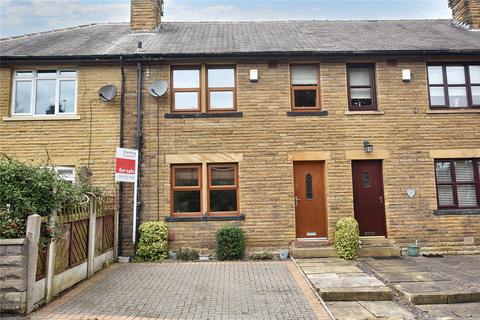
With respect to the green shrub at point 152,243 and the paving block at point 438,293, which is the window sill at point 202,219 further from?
the paving block at point 438,293

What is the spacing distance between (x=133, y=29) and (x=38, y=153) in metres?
5.51

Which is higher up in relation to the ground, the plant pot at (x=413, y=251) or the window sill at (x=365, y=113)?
the window sill at (x=365, y=113)

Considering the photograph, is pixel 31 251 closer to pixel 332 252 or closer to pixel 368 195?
pixel 332 252

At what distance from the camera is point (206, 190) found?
33.6 ft

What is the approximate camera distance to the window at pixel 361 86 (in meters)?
10.7

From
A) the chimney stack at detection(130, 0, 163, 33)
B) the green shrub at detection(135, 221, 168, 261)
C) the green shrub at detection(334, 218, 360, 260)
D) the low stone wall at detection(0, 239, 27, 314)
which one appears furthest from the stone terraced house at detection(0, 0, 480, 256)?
the low stone wall at detection(0, 239, 27, 314)

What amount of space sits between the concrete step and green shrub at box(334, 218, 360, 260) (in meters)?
0.28

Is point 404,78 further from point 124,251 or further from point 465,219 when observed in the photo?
point 124,251

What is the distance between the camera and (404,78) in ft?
34.7

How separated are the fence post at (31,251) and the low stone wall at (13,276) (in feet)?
0.19

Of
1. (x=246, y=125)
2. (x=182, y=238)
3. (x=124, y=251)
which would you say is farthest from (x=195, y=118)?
(x=124, y=251)

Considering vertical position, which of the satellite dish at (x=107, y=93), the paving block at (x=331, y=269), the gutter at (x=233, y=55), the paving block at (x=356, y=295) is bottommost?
the paving block at (x=356, y=295)

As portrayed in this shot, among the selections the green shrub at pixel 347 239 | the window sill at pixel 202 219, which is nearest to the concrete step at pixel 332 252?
the green shrub at pixel 347 239

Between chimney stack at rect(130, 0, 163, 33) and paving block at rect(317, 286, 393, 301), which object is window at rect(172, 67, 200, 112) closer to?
chimney stack at rect(130, 0, 163, 33)
